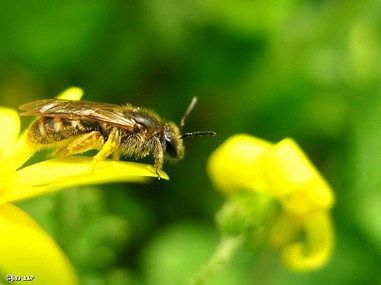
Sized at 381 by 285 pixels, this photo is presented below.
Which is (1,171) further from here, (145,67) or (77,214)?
(145,67)

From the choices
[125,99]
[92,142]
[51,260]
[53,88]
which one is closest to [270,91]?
[125,99]


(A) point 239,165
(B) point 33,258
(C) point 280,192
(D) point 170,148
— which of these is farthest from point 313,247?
(B) point 33,258

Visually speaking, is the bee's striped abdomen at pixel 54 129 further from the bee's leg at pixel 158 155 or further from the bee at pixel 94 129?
the bee's leg at pixel 158 155

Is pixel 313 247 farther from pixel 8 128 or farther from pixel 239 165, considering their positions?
pixel 8 128

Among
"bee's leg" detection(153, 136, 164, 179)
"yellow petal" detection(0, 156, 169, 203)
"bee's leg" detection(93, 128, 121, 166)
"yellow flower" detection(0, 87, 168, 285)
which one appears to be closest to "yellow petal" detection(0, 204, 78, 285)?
"yellow flower" detection(0, 87, 168, 285)

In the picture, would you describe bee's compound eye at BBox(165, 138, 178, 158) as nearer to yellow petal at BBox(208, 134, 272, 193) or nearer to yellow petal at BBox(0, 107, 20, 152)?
yellow petal at BBox(208, 134, 272, 193)

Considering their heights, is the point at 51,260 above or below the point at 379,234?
below

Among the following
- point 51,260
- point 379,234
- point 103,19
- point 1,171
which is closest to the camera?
point 51,260
